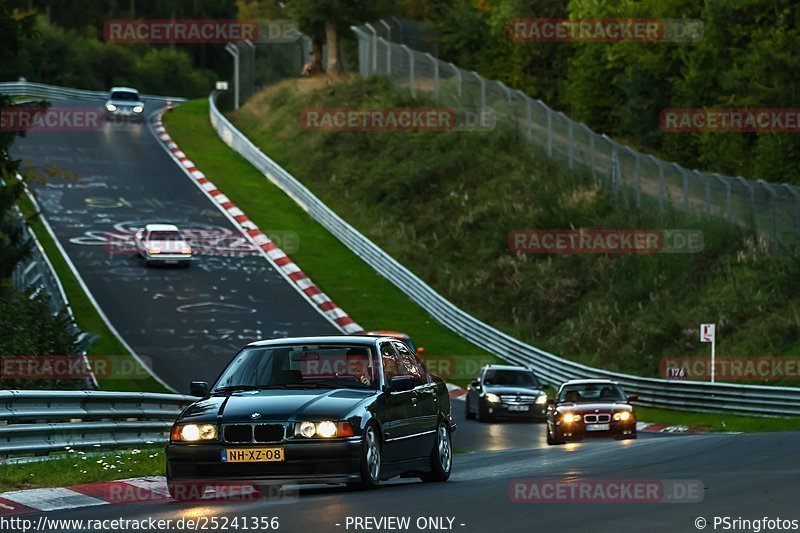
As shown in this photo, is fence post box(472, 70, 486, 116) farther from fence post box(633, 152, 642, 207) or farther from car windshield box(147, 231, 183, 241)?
car windshield box(147, 231, 183, 241)

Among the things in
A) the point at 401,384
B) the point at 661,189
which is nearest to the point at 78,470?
the point at 401,384

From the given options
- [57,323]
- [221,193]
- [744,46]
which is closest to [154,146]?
[221,193]

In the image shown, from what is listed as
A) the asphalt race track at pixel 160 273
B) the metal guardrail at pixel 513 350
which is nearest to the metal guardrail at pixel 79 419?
the asphalt race track at pixel 160 273

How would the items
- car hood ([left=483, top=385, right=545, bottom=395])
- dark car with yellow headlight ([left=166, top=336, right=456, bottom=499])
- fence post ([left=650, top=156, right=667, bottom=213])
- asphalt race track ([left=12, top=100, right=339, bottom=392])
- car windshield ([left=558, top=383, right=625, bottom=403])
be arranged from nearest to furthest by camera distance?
dark car with yellow headlight ([left=166, top=336, right=456, bottom=499]), car windshield ([left=558, top=383, right=625, bottom=403]), car hood ([left=483, top=385, right=545, bottom=395]), asphalt race track ([left=12, top=100, right=339, bottom=392]), fence post ([left=650, top=156, right=667, bottom=213])

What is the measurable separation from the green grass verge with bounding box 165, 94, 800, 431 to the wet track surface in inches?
57.0

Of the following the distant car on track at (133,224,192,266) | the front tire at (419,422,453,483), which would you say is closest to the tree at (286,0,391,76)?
the distant car on track at (133,224,192,266)

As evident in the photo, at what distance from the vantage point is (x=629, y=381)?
34062 mm

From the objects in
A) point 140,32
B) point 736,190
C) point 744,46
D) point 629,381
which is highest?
point 140,32

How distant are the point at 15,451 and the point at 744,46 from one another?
1956 inches

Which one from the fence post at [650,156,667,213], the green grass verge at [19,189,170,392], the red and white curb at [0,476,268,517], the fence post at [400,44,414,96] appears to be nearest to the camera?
the red and white curb at [0,476,268,517]

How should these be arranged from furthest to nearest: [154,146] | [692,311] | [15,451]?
1. [154,146]
2. [692,311]
3. [15,451]

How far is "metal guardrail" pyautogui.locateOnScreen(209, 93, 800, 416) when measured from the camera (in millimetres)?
29703

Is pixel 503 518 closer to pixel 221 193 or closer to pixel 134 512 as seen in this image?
pixel 134 512

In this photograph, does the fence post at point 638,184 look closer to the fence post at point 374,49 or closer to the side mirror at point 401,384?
the fence post at point 374,49
